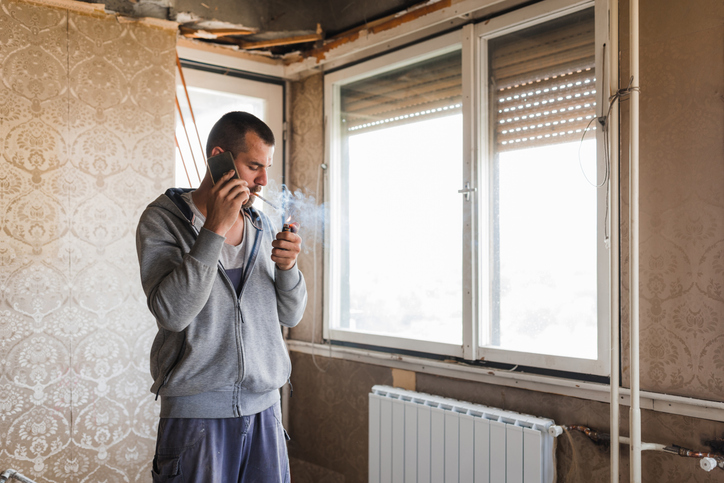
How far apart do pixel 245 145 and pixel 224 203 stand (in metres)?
0.25

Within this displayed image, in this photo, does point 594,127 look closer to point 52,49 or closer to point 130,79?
point 130,79

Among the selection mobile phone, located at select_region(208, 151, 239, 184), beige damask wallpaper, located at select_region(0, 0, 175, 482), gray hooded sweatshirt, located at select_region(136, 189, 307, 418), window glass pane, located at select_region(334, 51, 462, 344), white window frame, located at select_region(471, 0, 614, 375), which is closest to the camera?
gray hooded sweatshirt, located at select_region(136, 189, 307, 418)

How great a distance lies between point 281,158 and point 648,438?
2.19 m

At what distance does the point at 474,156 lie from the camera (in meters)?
2.28

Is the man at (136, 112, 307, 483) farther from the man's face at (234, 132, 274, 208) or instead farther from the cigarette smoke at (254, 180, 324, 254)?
the cigarette smoke at (254, 180, 324, 254)

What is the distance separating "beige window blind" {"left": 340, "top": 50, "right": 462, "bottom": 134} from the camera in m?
2.46

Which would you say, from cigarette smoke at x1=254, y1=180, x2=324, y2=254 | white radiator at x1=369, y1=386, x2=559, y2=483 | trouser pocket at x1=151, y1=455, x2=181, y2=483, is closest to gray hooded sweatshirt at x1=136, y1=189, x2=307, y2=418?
trouser pocket at x1=151, y1=455, x2=181, y2=483

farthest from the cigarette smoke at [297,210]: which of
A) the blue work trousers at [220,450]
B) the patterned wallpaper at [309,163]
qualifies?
the blue work trousers at [220,450]

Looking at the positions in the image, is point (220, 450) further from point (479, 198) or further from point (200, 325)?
point (479, 198)

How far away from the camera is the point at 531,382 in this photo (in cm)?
208

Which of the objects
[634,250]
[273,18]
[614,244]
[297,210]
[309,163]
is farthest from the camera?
[297,210]

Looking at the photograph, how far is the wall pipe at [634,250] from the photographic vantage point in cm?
168

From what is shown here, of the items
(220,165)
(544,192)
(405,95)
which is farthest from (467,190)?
(220,165)

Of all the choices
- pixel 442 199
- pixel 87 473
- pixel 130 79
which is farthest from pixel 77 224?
pixel 442 199
